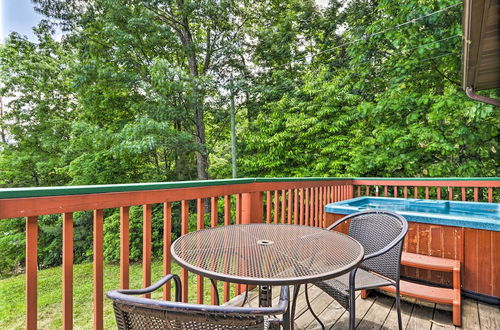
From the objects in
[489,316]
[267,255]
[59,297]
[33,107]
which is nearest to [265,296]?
[267,255]

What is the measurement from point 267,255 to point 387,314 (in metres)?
1.47

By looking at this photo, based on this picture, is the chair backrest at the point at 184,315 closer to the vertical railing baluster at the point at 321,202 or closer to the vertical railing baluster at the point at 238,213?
the vertical railing baluster at the point at 238,213

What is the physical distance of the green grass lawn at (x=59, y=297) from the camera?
4.98 metres

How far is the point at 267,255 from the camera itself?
126cm

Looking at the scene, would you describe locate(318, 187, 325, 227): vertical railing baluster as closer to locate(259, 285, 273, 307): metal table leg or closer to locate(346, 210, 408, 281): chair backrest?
locate(346, 210, 408, 281): chair backrest

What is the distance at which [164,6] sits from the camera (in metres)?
9.34

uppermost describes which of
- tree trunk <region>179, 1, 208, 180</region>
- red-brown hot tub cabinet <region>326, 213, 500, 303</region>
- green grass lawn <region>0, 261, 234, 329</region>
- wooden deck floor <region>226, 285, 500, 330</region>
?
tree trunk <region>179, 1, 208, 180</region>

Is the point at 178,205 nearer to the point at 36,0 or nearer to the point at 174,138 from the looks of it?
the point at 174,138

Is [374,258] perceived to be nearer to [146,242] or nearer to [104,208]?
[146,242]

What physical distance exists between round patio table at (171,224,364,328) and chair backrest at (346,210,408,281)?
0.42 metres

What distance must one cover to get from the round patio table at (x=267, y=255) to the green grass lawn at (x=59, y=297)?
13.2 feet

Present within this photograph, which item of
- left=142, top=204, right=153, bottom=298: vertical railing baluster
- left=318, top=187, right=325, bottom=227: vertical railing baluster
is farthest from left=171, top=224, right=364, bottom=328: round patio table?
left=318, top=187, right=325, bottom=227: vertical railing baluster

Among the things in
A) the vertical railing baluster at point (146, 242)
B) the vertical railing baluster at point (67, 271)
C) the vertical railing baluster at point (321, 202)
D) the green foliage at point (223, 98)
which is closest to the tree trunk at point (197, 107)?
the green foliage at point (223, 98)

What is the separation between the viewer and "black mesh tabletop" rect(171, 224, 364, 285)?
1036 millimetres
